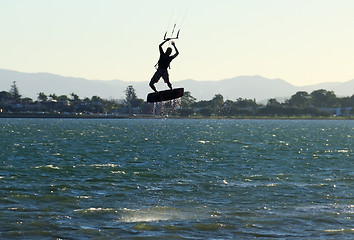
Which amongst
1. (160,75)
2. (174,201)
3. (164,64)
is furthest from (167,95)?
(174,201)

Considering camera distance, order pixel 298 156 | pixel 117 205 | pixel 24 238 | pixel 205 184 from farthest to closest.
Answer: pixel 298 156
pixel 205 184
pixel 117 205
pixel 24 238

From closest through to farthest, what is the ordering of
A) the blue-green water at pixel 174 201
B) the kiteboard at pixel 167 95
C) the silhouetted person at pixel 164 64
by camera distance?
1. the silhouetted person at pixel 164 64
2. the kiteboard at pixel 167 95
3. the blue-green water at pixel 174 201

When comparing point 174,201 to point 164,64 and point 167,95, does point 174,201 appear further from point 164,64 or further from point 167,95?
point 164,64

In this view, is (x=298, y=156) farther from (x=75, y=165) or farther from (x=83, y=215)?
(x=83, y=215)

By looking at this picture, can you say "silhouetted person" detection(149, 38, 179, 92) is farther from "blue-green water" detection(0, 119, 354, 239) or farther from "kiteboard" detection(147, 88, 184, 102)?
"blue-green water" detection(0, 119, 354, 239)

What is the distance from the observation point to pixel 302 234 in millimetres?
24969

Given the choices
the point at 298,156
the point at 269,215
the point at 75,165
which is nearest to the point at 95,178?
the point at 75,165

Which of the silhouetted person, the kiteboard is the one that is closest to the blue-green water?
the kiteboard

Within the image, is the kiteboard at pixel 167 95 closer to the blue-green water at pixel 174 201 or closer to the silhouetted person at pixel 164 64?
the silhouetted person at pixel 164 64

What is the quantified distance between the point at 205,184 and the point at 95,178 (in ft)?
26.6

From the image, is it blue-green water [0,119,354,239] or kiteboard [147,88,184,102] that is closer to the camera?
kiteboard [147,88,184,102]

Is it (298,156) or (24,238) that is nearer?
(24,238)

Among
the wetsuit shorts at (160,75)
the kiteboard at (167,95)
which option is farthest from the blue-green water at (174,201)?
the wetsuit shorts at (160,75)

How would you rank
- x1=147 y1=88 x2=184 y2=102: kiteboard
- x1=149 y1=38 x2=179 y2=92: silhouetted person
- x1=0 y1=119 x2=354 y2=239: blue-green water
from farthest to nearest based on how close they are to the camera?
x1=0 y1=119 x2=354 y2=239: blue-green water
x1=147 y1=88 x2=184 y2=102: kiteboard
x1=149 y1=38 x2=179 y2=92: silhouetted person
